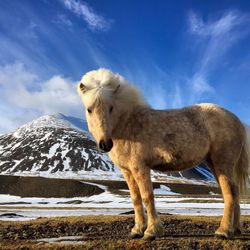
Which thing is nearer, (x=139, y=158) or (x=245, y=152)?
(x=139, y=158)

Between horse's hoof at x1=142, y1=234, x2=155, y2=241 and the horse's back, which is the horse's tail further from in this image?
horse's hoof at x1=142, y1=234, x2=155, y2=241

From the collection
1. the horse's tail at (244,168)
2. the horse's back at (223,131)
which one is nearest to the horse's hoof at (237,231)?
the horse's tail at (244,168)

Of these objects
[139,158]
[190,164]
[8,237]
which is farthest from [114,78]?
[8,237]

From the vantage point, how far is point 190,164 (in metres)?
11.1

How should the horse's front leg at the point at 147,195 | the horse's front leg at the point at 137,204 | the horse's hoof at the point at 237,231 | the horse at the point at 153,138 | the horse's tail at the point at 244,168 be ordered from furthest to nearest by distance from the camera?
1. the horse's tail at the point at 244,168
2. the horse's hoof at the point at 237,231
3. the horse's front leg at the point at 137,204
4. the horse at the point at 153,138
5. the horse's front leg at the point at 147,195

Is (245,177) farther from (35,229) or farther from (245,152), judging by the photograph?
(35,229)

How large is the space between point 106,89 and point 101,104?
62 cm

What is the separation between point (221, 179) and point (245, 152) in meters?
1.64

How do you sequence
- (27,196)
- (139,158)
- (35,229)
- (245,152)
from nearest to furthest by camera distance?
(139,158) < (245,152) < (35,229) < (27,196)

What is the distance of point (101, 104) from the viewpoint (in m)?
10.3

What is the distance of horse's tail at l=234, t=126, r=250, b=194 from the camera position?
12.1 m

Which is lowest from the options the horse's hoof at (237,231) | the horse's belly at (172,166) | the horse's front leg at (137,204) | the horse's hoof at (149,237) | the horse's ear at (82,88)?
the horse's hoof at (149,237)

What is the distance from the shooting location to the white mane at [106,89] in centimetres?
1052

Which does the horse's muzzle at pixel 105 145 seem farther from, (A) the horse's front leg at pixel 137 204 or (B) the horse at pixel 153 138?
(A) the horse's front leg at pixel 137 204
